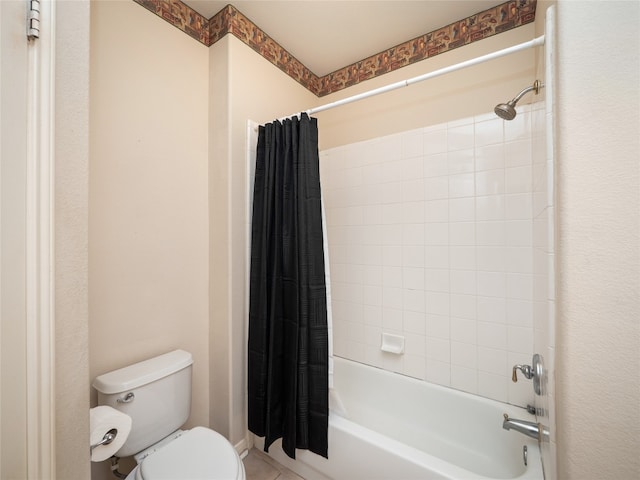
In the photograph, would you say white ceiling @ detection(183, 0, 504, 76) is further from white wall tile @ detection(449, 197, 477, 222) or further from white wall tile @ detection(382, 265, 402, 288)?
white wall tile @ detection(382, 265, 402, 288)

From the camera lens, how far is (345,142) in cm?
216

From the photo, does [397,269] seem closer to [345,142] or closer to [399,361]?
[399,361]

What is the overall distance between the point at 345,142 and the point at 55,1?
175 centimetres

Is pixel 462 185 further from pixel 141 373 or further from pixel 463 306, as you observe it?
pixel 141 373

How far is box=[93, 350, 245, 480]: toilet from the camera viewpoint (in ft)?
3.56

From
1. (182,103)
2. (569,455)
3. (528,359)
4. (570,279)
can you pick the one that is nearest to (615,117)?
(570,279)

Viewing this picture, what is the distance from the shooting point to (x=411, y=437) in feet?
5.53

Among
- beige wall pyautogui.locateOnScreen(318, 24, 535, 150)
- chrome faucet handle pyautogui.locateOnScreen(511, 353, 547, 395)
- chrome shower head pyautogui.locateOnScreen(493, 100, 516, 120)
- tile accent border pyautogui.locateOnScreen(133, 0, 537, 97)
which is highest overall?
tile accent border pyautogui.locateOnScreen(133, 0, 537, 97)

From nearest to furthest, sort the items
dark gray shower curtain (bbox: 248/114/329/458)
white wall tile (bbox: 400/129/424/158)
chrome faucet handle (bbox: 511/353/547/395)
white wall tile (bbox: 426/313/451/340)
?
chrome faucet handle (bbox: 511/353/547/395) → dark gray shower curtain (bbox: 248/114/329/458) → white wall tile (bbox: 426/313/451/340) → white wall tile (bbox: 400/129/424/158)

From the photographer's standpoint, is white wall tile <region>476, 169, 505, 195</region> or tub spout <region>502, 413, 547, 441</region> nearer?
tub spout <region>502, 413, 547, 441</region>

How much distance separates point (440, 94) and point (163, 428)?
2.41m

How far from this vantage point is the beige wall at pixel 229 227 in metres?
1.62

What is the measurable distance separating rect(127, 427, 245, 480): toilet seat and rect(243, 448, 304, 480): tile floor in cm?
51

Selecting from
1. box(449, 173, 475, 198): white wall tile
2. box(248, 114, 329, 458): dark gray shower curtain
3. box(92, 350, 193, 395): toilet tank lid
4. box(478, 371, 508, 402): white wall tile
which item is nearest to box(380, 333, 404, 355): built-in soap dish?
box(478, 371, 508, 402): white wall tile
